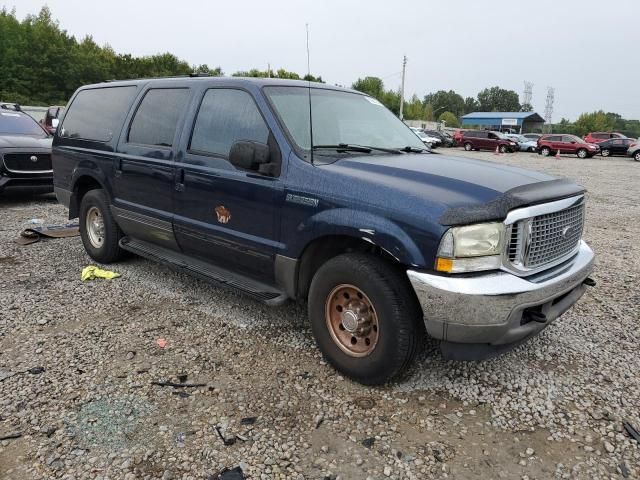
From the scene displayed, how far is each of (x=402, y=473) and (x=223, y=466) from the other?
88 cm

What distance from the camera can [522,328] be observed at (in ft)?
8.96

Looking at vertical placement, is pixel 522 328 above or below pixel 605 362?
above

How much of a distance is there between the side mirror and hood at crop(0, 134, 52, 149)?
6.90 m

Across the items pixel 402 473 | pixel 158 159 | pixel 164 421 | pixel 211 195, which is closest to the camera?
pixel 402 473

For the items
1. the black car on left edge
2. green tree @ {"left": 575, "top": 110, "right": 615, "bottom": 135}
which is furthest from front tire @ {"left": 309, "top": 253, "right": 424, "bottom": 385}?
green tree @ {"left": 575, "top": 110, "right": 615, "bottom": 135}

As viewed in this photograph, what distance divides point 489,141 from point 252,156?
35878 millimetres

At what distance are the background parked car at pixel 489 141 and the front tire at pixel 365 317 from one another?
35.2m

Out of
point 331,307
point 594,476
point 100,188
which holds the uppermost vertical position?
point 100,188

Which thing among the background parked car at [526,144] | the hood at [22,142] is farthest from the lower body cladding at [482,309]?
the background parked car at [526,144]

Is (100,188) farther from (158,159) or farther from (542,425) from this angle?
(542,425)

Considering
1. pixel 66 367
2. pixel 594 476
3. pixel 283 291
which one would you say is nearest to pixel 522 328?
pixel 594 476

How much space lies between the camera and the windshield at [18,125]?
29.9 feet

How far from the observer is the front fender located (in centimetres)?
268

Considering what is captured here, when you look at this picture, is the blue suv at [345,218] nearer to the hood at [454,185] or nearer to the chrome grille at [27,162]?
the hood at [454,185]
